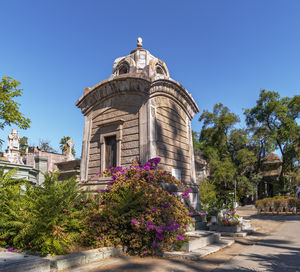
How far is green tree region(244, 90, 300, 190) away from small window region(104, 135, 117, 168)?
94.6ft

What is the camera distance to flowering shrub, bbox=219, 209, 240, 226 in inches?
437

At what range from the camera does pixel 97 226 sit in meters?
6.71

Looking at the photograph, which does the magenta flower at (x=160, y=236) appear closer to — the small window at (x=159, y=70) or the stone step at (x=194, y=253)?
the stone step at (x=194, y=253)

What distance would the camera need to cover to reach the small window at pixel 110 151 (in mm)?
10902

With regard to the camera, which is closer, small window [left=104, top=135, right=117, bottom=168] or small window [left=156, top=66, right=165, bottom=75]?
small window [left=104, top=135, right=117, bottom=168]

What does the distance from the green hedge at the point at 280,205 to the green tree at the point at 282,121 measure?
10927 mm

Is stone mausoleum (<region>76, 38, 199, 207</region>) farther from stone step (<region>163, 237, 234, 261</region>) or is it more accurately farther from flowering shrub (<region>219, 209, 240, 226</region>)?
stone step (<region>163, 237, 234, 261</region>)

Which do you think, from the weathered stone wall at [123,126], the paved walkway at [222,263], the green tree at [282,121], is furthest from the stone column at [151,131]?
the green tree at [282,121]

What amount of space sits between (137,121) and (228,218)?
5.96 m

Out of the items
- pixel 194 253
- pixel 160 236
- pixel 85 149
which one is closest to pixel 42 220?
pixel 160 236

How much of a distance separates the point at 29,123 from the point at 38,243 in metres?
18.2

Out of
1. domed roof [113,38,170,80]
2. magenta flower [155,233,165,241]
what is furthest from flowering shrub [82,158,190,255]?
domed roof [113,38,170,80]

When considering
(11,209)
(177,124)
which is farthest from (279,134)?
(11,209)

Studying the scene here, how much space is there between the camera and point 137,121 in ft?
34.5
